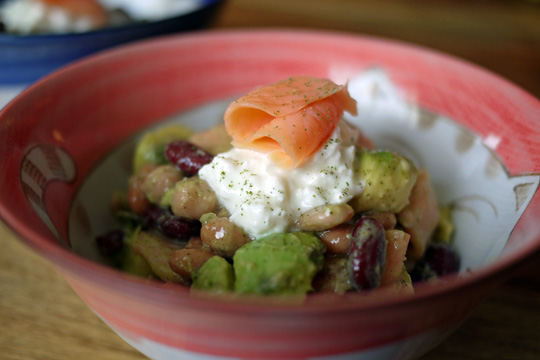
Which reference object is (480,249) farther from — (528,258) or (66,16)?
(66,16)

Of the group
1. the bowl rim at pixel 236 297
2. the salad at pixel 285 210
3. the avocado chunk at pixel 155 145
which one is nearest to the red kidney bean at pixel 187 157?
the salad at pixel 285 210

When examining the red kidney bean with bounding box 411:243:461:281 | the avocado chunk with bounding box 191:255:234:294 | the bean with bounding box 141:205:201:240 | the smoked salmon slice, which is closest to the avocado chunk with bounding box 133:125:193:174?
the bean with bounding box 141:205:201:240

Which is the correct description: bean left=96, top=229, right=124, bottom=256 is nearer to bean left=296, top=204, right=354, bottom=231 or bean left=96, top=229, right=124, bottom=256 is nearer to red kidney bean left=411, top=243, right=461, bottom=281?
bean left=296, top=204, right=354, bottom=231

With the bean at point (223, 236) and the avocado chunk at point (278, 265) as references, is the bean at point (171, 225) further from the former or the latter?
the avocado chunk at point (278, 265)

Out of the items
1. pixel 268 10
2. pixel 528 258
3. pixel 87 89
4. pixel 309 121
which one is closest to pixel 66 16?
pixel 87 89

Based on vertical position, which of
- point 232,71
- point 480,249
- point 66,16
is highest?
point 66,16

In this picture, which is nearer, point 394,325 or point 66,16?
point 394,325
